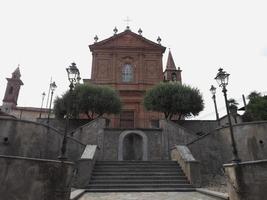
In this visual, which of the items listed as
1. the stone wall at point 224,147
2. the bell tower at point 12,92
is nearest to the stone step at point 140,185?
the stone wall at point 224,147

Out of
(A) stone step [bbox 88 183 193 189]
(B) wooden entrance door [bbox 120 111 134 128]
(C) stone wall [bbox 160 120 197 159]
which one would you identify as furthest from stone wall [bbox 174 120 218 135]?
(A) stone step [bbox 88 183 193 189]

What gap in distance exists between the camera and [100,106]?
1741cm

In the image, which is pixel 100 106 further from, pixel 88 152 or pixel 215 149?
pixel 215 149

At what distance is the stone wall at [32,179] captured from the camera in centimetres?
493

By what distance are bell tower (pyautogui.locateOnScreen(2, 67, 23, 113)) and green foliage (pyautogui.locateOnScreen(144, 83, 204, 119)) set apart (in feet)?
116

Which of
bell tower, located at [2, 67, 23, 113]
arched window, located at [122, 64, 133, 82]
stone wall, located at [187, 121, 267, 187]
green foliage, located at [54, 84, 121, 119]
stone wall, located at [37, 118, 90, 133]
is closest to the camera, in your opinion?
stone wall, located at [187, 121, 267, 187]

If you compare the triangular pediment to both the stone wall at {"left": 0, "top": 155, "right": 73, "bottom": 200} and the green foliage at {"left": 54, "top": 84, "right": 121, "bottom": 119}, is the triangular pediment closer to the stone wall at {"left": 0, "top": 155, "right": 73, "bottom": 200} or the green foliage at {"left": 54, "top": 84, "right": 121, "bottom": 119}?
the green foliage at {"left": 54, "top": 84, "right": 121, "bottom": 119}

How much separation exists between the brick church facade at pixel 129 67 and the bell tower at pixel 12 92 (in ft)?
85.0

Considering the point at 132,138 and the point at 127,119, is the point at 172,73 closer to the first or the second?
the point at 127,119

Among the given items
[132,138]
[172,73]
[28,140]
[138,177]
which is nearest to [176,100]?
[132,138]

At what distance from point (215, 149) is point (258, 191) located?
652 cm

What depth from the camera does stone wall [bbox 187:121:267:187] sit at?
33.7 ft

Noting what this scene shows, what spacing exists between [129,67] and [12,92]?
30453 millimetres

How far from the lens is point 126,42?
28234 millimetres
